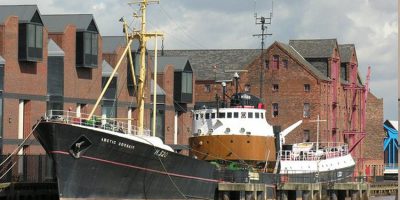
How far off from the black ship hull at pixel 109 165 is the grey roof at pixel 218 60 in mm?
54744

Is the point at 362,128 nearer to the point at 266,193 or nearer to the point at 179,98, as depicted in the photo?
the point at 179,98

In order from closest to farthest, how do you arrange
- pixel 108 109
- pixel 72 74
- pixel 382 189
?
pixel 72 74, pixel 108 109, pixel 382 189

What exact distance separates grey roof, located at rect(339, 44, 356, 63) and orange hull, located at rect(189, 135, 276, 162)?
54.4 meters

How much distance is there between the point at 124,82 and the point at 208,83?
30823mm

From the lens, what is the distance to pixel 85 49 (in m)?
77.6

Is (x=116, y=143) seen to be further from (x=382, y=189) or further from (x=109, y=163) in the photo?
(x=382, y=189)

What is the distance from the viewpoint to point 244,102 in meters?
67.6

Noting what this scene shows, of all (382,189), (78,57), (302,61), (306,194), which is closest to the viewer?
(306,194)

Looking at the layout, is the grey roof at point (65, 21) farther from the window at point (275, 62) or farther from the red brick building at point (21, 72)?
the window at point (275, 62)

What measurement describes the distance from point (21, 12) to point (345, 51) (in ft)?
178

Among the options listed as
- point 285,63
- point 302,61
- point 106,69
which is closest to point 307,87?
point 302,61

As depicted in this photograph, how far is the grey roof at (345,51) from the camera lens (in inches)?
4664

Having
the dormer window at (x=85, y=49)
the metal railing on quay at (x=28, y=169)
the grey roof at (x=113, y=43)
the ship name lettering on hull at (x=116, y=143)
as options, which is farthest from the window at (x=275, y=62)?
the ship name lettering on hull at (x=116, y=143)

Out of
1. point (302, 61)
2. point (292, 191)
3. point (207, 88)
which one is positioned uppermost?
point (302, 61)
